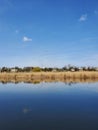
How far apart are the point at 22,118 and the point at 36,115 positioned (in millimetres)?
1338

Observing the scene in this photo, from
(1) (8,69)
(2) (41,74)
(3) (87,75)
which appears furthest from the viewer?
(1) (8,69)

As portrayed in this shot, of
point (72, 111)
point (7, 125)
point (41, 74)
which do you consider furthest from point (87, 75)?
point (7, 125)

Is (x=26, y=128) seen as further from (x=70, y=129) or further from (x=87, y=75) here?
(x=87, y=75)

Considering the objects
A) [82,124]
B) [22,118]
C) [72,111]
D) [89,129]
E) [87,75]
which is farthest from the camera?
[87,75]

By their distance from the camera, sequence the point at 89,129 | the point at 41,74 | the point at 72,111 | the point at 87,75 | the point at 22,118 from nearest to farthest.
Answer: the point at 89,129
the point at 22,118
the point at 72,111
the point at 87,75
the point at 41,74

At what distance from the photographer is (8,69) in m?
126

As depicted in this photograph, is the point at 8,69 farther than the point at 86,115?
Yes

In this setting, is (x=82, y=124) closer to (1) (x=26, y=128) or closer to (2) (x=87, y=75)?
(1) (x=26, y=128)

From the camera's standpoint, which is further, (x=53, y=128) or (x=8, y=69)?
(x=8, y=69)

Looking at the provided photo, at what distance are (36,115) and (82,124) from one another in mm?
4012

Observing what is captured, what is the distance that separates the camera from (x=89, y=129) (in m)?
13.9

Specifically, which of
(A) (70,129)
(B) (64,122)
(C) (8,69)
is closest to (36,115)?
(B) (64,122)

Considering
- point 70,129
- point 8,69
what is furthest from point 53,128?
point 8,69

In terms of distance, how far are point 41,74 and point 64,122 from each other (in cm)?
6513
